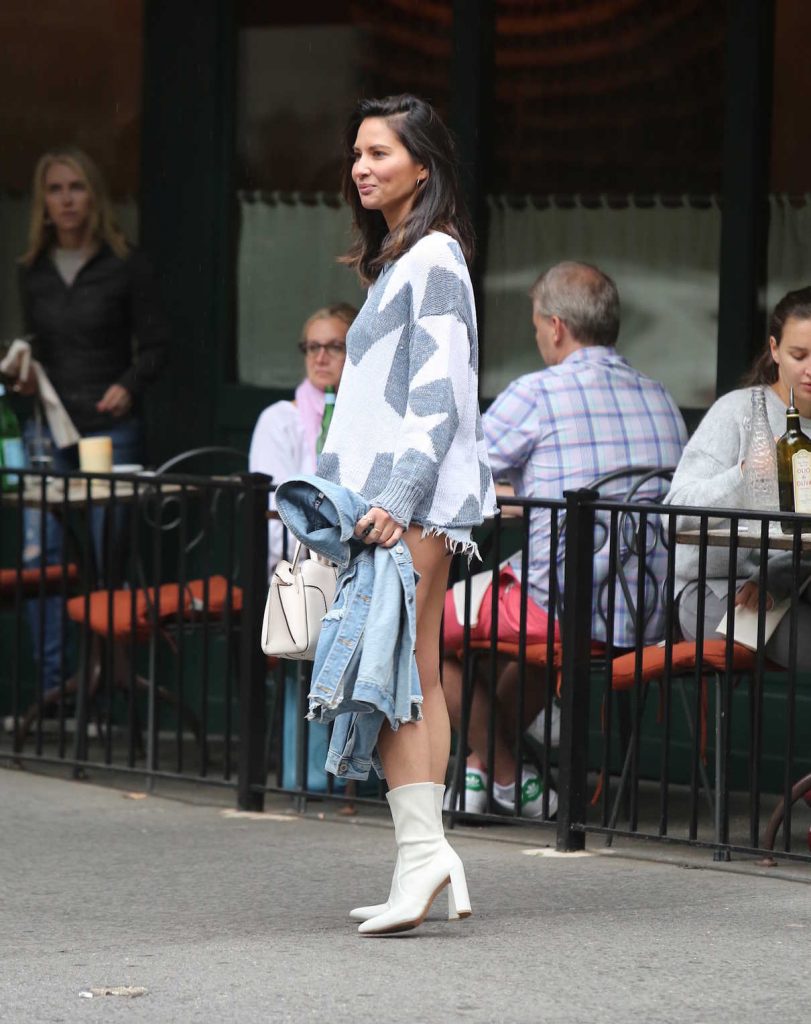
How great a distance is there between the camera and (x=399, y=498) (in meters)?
4.96

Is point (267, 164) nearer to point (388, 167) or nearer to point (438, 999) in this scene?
point (388, 167)

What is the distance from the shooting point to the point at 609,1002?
14.8 ft

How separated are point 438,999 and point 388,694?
2.52ft

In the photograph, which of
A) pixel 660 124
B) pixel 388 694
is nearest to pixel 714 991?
pixel 388 694

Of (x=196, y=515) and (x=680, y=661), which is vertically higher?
(x=196, y=515)

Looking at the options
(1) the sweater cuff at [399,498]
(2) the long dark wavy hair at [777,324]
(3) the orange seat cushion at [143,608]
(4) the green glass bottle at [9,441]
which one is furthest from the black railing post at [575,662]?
(4) the green glass bottle at [9,441]

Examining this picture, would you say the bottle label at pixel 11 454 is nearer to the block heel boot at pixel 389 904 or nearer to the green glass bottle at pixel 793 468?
the green glass bottle at pixel 793 468

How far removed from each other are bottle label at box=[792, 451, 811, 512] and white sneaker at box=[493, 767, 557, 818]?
1.43 meters

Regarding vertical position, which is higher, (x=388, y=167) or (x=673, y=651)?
(x=388, y=167)

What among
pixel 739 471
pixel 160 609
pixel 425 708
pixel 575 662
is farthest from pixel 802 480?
pixel 160 609

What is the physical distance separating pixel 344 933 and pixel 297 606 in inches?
31.9

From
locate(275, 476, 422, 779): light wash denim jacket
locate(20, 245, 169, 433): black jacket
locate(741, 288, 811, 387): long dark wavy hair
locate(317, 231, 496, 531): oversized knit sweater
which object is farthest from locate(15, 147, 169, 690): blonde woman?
locate(275, 476, 422, 779): light wash denim jacket

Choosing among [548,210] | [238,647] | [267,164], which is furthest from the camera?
[267,164]

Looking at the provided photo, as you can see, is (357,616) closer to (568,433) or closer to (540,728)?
(568,433)
